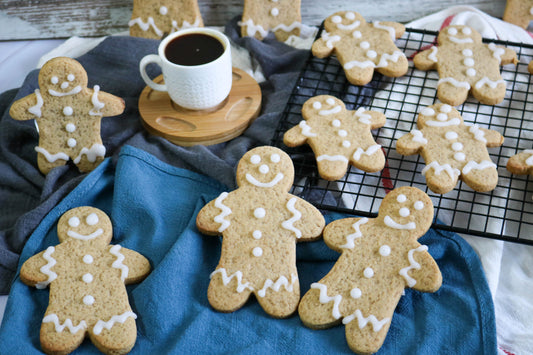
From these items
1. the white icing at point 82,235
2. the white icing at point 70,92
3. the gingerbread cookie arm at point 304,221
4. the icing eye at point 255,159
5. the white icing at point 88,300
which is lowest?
the white icing at point 88,300

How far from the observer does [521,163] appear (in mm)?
1273

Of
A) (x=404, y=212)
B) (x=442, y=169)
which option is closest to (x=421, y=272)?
(x=404, y=212)

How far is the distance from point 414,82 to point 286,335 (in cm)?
75

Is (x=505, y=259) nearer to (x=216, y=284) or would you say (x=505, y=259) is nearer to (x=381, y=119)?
(x=381, y=119)

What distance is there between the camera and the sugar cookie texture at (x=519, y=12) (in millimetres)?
1645

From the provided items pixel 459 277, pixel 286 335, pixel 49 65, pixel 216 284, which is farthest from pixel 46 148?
pixel 459 277

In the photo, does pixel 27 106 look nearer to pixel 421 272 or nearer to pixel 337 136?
pixel 337 136

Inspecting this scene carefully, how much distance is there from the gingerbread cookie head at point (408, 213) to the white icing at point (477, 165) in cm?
12

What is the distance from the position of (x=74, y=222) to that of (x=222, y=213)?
301 mm

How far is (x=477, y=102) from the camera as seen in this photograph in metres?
1.46

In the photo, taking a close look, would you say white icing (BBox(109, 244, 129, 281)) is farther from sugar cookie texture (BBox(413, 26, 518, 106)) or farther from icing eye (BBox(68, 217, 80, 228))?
sugar cookie texture (BBox(413, 26, 518, 106))

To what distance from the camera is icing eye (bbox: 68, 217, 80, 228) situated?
124cm

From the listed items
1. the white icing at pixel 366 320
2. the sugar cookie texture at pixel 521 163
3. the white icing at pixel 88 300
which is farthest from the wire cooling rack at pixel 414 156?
the white icing at pixel 88 300

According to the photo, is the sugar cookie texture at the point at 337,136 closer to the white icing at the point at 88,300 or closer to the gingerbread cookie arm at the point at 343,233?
the gingerbread cookie arm at the point at 343,233
